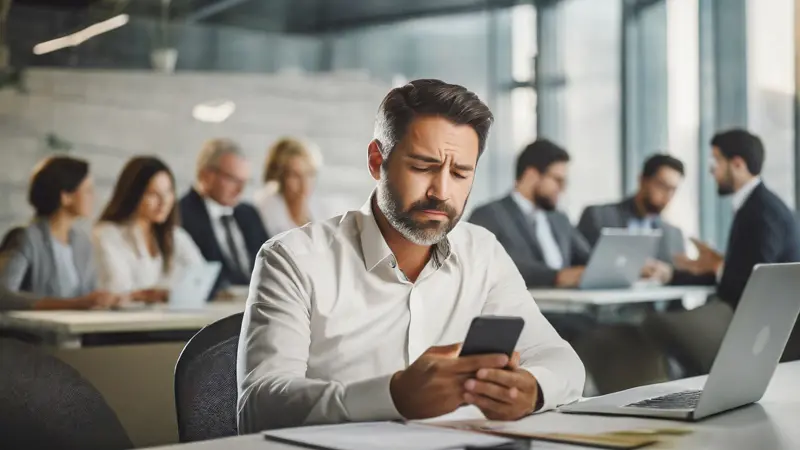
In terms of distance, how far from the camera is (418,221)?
1979mm

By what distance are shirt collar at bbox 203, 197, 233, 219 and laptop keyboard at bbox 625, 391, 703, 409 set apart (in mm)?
4476

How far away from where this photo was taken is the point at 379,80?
675cm

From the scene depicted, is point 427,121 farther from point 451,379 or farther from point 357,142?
point 357,142

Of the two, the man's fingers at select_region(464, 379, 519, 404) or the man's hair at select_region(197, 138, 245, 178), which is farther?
the man's hair at select_region(197, 138, 245, 178)

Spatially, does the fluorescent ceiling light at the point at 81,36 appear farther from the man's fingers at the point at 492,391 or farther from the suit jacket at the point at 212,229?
the man's fingers at the point at 492,391

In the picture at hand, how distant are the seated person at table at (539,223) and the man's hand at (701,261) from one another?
23.1 inches

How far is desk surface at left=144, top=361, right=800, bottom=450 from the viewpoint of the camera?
4.40 ft

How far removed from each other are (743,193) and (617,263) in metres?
0.84

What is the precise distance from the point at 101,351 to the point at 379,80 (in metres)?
3.17

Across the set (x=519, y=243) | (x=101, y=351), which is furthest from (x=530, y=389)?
(x=519, y=243)

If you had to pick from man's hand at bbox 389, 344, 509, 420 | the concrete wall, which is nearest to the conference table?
the concrete wall

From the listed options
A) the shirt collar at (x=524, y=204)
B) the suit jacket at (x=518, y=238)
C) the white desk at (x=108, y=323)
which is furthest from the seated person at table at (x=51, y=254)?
the shirt collar at (x=524, y=204)

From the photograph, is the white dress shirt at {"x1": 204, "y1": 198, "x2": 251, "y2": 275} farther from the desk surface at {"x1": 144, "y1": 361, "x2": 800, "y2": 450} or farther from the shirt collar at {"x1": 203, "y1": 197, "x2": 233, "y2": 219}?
the desk surface at {"x1": 144, "y1": 361, "x2": 800, "y2": 450}

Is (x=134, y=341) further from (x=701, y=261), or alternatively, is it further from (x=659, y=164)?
(x=659, y=164)
